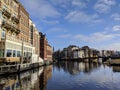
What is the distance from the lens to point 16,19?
72.0 meters

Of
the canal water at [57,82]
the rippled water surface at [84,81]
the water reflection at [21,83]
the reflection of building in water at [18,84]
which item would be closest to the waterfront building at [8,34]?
the canal water at [57,82]

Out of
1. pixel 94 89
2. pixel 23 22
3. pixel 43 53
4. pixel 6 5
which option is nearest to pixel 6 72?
pixel 6 5

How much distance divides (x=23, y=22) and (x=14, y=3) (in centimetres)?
1314

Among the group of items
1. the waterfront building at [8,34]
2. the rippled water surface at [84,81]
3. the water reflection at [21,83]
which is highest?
the waterfront building at [8,34]

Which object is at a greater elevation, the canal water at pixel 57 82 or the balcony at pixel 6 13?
the balcony at pixel 6 13

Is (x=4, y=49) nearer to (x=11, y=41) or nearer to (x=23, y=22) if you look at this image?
(x=11, y=41)

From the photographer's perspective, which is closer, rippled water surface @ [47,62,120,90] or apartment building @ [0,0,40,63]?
rippled water surface @ [47,62,120,90]

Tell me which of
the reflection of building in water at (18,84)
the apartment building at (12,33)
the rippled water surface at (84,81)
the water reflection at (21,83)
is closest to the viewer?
the reflection of building in water at (18,84)

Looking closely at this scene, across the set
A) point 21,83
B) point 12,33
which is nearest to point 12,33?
point 12,33

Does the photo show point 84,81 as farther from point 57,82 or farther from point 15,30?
point 15,30

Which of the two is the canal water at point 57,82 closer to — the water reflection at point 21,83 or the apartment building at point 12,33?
the water reflection at point 21,83

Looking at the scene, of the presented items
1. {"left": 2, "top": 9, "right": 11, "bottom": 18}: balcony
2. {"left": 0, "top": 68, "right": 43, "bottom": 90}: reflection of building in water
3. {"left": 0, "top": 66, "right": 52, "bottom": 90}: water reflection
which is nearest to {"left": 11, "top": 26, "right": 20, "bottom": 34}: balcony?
{"left": 2, "top": 9, "right": 11, "bottom": 18}: balcony

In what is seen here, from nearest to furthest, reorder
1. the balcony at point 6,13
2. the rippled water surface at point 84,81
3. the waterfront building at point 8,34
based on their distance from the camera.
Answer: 1. the rippled water surface at point 84,81
2. the waterfront building at point 8,34
3. the balcony at point 6,13

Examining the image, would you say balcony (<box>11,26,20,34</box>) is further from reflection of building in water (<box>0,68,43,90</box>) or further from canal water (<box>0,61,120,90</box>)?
reflection of building in water (<box>0,68,43,90</box>)
